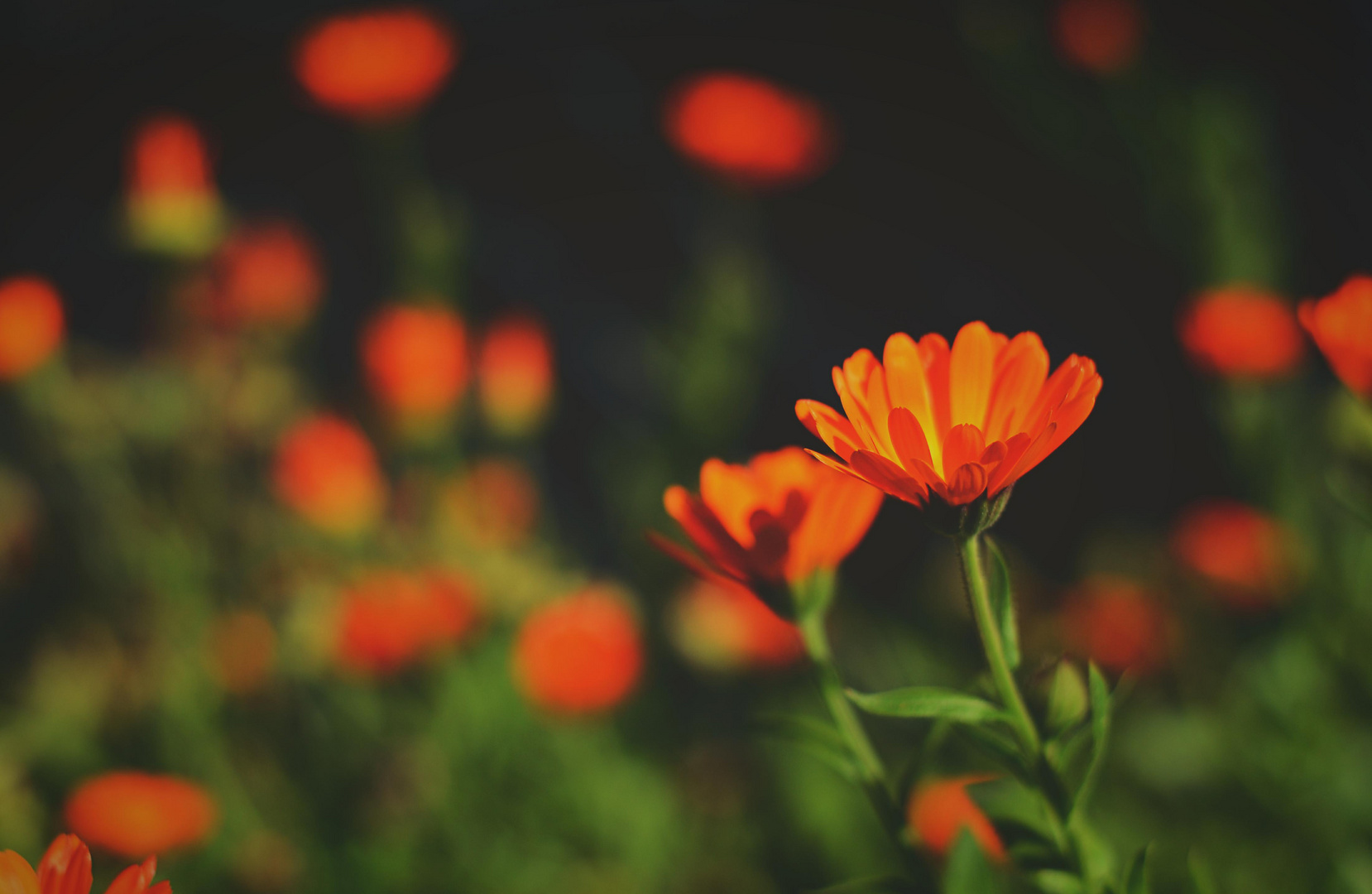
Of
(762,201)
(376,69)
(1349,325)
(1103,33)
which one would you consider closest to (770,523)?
(1349,325)

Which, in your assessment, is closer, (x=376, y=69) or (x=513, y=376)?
(x=376, y=69)

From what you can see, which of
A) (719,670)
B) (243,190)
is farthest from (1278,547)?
(243,190)

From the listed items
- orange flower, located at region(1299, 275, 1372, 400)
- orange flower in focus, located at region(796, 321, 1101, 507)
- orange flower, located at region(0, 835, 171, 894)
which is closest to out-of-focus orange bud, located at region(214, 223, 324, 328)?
orange flower, located at region(0, 835, 171, 894)

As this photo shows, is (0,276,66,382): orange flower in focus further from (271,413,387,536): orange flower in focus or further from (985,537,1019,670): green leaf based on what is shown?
(985,537,1019,670): green leaf

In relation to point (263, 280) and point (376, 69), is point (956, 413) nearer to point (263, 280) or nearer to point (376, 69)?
point (376, 69)

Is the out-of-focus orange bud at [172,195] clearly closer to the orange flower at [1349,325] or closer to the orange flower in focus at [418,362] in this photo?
the orange flower in focus at [418,362]

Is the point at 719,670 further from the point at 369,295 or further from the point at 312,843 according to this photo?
the point at 369,295
